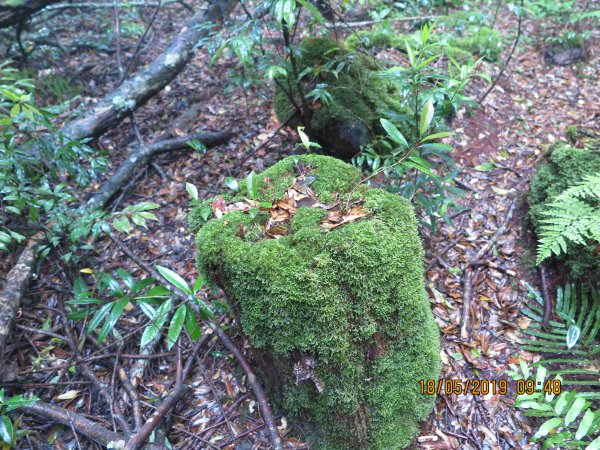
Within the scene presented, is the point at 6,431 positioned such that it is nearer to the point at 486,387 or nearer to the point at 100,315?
the point at 100,315

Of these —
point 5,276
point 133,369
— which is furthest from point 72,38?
point 133,369

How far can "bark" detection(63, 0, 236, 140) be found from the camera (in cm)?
431

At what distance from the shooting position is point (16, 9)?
4.69 meters

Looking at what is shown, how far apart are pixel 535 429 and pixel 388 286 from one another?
4.54ft

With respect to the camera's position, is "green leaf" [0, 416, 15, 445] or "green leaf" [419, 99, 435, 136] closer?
"green leaf" [0, 416, 15, 445]

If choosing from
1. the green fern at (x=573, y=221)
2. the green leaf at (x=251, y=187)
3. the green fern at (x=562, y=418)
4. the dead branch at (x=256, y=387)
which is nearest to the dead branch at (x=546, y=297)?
the green fern at (x=573, y=221)

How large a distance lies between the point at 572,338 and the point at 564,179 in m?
1.36

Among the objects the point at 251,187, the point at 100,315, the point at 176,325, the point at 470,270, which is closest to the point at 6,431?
the point at 100,315

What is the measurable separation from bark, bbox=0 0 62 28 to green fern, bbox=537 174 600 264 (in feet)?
19.9

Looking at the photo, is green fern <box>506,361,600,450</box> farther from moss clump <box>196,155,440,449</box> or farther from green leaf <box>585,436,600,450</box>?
moss clump <box>196,155,440,449</box>

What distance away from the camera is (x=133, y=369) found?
→ 2.80 meters

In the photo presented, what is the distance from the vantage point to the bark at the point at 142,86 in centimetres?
431

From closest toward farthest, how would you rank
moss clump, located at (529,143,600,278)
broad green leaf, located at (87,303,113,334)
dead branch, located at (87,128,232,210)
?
broad green leaf, located at (87,303,113,334), moss clump, located at (529,143,600,278), dead branch, located at (87,128,232,210)

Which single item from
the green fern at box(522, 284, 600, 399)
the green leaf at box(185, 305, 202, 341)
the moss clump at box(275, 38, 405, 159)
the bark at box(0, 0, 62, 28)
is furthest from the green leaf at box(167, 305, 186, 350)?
the bark at box(0, 0, 62, 28)
